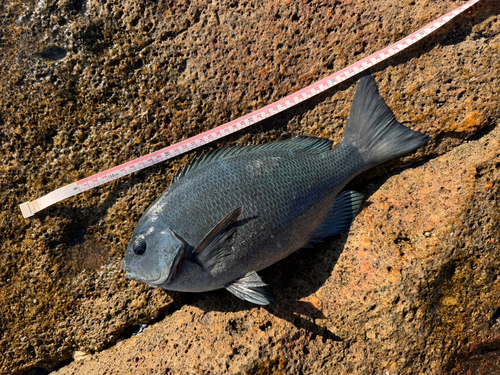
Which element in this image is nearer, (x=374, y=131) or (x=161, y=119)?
(x=374, y=131)

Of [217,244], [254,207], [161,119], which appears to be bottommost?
[217,244]

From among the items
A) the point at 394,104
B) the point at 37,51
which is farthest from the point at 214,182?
the point at 37,51

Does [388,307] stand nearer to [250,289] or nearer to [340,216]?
[340,216]

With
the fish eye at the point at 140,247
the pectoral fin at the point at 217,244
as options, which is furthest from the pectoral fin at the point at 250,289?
the fish eye at the point at 140,247

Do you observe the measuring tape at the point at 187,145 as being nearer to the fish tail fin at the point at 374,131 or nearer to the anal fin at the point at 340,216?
the fish tail fin at the point at 374,131

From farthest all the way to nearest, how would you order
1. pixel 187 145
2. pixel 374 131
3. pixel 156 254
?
pixel 187 145, pixel 374 131, pixel 156 254

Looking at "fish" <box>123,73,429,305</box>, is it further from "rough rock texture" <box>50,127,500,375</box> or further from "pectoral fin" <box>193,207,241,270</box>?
"rough rock texture" <box>50,127,500,375</box>

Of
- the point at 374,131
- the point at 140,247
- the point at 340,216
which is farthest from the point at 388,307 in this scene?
the point at 140,247
